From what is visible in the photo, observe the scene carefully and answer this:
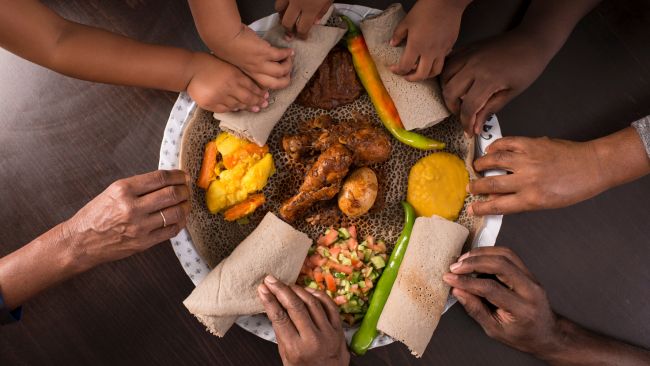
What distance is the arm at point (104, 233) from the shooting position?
60.2 inches

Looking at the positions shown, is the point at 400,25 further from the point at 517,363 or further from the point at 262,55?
the point at 517,363

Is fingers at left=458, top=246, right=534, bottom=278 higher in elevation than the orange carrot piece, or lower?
lower

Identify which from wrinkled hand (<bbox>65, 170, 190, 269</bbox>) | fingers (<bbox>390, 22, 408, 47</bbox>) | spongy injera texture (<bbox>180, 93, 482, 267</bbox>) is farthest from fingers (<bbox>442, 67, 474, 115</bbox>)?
wrinkled hand (<bbox>65, 170, 190, 269</bbox>)

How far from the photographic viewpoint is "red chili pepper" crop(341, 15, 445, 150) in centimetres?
181

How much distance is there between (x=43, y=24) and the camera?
1.59 m

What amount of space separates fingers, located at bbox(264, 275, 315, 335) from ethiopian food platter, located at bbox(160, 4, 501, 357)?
73mm

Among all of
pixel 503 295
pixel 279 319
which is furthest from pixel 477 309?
pixel 279 319

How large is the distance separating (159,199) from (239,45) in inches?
22.3

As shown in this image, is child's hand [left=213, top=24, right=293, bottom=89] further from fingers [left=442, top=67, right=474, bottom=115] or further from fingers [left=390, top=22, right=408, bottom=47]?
fingers [left=442, top=67, right=474, bottom=115]

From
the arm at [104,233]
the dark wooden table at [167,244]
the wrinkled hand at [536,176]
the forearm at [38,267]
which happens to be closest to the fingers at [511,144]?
the wrinkled hand at [536,176]

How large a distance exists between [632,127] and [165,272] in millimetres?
1787

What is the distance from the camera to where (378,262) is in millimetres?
1840

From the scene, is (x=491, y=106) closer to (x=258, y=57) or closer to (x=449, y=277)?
(x=449, y=277)

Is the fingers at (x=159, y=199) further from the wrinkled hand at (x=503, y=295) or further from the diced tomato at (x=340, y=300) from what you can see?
the wrinkled hand at (x=503, y=295)
